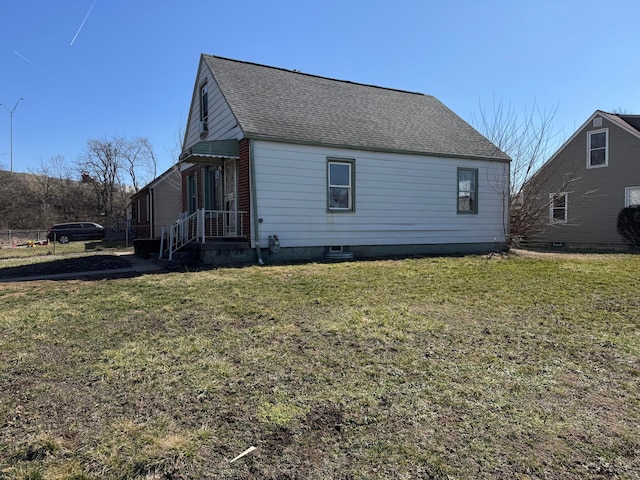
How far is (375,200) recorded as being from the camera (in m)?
11.6

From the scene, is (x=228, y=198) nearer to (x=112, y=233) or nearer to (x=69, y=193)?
(x=112, y=233)

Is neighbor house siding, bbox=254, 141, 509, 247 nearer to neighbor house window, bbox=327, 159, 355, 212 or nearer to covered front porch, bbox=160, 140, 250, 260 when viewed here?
neighbor house window, bbox=327, 159, 355, 212

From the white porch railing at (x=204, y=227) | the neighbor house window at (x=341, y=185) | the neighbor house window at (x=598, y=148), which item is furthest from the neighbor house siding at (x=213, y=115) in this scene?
the neighbor house window at (x=598, y=148)

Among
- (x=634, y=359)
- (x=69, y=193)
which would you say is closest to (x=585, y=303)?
(x=634, y=359)

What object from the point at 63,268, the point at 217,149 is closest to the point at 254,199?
the point at 217,149

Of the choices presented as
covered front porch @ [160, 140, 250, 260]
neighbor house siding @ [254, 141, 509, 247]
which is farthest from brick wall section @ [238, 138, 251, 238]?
neighbor house siding @ [254, 141, 509, 247]

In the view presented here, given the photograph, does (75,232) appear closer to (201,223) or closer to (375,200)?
(201,223)

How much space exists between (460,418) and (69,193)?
43450 millimetres

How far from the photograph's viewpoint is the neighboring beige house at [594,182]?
17.6 m

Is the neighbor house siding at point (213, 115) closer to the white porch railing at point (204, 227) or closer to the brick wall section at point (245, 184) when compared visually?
the brick wall section at point (245, 184)

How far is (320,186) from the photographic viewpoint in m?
10.9

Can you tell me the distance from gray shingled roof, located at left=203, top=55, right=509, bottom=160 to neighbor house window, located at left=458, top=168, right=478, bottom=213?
22.2 inches

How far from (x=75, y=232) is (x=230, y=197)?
19695 millimetres

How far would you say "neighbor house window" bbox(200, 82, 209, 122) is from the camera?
12969 millimetres
